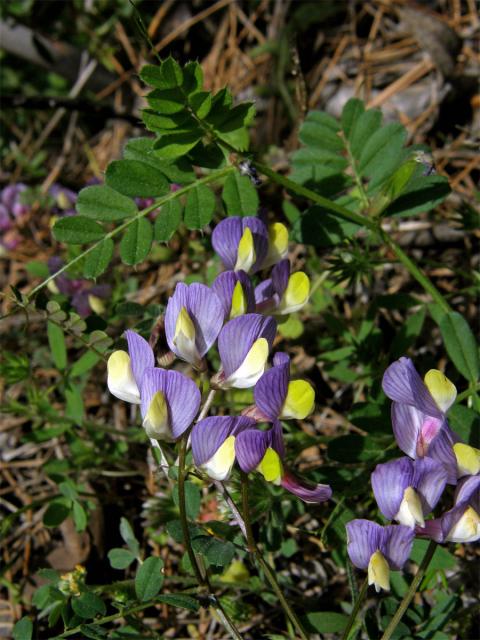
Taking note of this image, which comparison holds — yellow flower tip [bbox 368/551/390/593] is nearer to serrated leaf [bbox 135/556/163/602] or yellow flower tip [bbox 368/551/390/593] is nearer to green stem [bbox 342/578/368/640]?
green stem [bbox 342/578/368/640]

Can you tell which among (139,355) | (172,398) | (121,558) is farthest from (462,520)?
(121,558)

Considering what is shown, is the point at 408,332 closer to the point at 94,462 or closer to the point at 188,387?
the point at 188,387

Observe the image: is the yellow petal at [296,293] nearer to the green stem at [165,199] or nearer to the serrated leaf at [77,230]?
the green stem at [165,199]

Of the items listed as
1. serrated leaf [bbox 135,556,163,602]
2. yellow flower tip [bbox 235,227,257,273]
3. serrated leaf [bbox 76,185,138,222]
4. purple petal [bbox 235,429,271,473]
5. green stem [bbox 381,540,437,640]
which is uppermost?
serrated leaf [bbox 76,185,138,222]

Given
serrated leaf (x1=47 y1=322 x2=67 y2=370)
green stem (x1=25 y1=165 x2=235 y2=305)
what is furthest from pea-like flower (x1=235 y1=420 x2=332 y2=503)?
serrated leaf (x1=47 y1=322 x2=67 y2=370)

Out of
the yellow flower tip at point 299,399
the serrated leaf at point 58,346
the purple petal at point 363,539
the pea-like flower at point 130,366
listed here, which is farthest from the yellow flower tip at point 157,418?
the serrated leaf at point 58,346

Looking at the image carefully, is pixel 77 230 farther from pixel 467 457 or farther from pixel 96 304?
pixel 467 457
